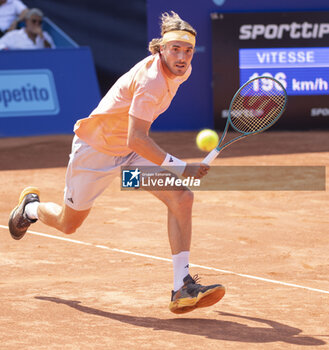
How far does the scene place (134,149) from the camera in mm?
4621

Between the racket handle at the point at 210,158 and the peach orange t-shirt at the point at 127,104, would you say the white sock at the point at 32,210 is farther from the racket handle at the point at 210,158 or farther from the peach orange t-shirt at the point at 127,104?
the racket handle at the point at 210,158

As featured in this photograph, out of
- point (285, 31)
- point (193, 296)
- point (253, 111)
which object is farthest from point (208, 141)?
point (285, 31)

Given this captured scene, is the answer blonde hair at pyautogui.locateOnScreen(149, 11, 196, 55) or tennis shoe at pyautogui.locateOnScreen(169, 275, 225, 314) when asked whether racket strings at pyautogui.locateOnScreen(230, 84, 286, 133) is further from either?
tennis shoe at pyautogui.locateOnScreen(169, 275, 225, 314)

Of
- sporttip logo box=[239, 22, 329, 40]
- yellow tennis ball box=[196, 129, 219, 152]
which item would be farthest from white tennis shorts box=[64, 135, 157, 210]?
sporttip logo box=[239, 22, 329, 40]

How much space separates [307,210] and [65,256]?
278 cm

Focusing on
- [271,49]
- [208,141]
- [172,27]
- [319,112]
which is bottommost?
[319,112]

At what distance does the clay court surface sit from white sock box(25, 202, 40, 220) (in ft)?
1.34

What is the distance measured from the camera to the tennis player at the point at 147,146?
4578mm

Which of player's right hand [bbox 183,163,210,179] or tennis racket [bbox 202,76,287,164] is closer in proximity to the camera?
player's right hand [bbox 183,163,210,179]

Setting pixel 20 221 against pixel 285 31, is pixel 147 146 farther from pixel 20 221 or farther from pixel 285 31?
pixel 285 31

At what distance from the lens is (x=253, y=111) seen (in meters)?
5.59

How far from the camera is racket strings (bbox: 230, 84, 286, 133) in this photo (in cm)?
533

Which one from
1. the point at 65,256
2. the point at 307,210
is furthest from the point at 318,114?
the point at 65,256

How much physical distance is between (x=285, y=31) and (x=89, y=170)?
381 inches
